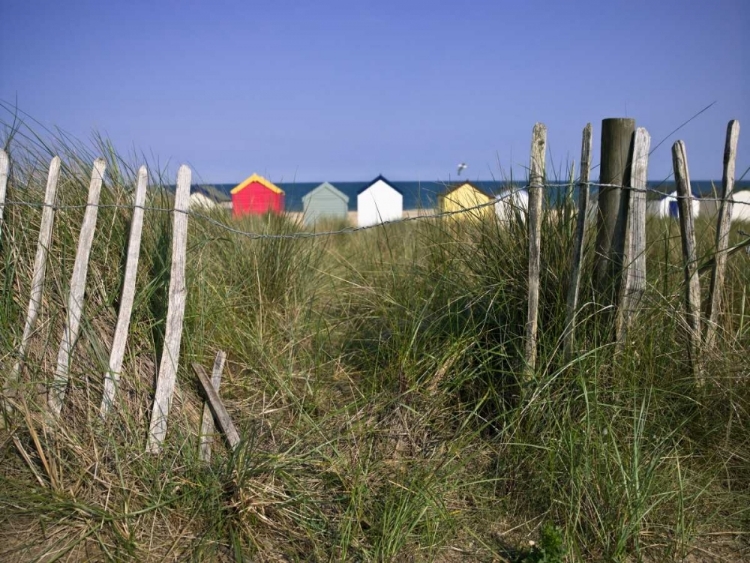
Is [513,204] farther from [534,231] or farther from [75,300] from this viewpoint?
[75,300]

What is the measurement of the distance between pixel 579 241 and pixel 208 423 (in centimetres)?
211

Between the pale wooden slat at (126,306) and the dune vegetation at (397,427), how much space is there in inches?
2.9

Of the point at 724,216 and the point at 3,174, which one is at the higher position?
the point at 3,174

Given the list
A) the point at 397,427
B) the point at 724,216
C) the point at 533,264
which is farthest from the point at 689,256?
the point at 397,427

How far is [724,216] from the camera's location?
11.3 feet

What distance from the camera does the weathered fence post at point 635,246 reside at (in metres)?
3.25

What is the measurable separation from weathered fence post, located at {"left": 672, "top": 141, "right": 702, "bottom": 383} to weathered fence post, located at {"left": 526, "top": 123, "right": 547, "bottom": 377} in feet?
2.55

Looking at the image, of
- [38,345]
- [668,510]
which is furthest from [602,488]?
[38,345]

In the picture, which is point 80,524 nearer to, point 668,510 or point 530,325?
point 530,325

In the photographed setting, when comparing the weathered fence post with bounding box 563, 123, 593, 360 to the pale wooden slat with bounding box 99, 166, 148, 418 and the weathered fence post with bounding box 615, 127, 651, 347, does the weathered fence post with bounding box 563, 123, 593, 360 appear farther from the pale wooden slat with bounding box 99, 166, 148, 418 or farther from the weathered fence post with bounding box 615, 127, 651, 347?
the pale wooden slat with bounding box 99, 166, 148, 418

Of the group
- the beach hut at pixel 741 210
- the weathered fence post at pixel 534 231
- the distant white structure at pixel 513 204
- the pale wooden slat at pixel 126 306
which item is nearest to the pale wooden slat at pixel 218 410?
the pale wooden slat at pixel 126 306

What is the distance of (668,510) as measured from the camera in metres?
2.85

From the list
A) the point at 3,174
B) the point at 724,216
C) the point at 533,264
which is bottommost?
the point at 533,264

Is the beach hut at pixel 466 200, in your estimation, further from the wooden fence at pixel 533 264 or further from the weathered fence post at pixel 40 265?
the weathered fence post at pixel 40 265
